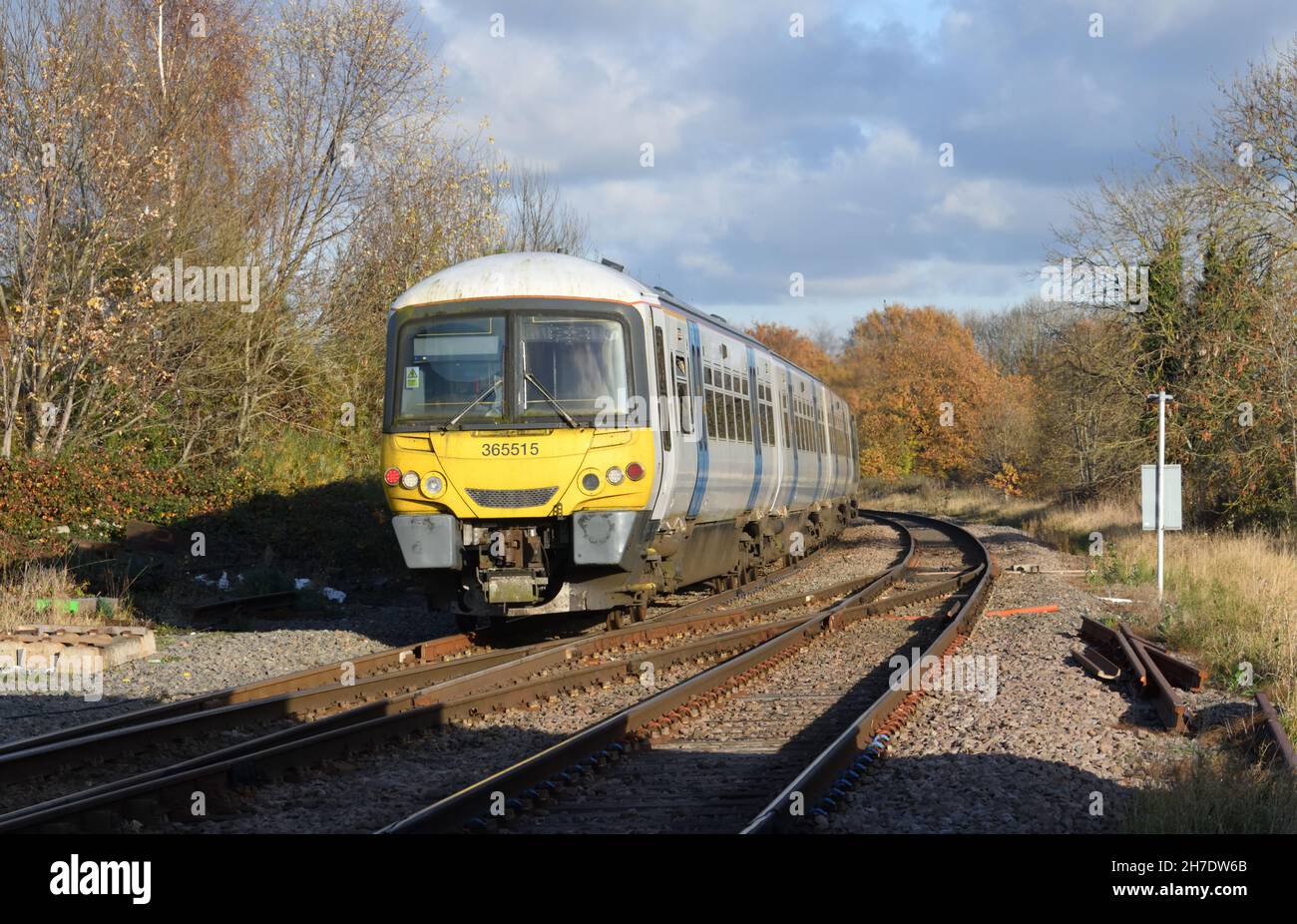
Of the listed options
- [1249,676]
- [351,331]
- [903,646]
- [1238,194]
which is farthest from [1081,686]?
[351,331]

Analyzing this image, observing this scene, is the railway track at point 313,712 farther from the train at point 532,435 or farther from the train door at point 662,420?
the train door at point 662,420

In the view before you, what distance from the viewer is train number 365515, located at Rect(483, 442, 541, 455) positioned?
1139 cm

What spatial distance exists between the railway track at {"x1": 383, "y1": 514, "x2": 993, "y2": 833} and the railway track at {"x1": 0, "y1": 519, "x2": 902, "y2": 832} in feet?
3.19

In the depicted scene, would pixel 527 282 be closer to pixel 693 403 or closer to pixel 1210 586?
pixel 693 403

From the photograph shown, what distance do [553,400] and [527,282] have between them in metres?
1.14

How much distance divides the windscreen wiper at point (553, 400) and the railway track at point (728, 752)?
2.51m

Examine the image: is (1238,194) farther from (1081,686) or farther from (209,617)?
(209,617)

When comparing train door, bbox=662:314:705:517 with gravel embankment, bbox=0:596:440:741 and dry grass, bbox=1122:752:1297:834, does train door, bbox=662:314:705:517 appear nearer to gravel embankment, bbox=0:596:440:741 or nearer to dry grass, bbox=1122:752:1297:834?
gravel embankment, bbox=0:596:440:741

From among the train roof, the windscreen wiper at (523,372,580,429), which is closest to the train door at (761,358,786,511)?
the train roof

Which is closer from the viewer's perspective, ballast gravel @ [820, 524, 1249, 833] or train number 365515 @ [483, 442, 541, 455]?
ballast gravel @ [820, 524, 1249, 833]

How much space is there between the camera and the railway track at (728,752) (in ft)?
20.0

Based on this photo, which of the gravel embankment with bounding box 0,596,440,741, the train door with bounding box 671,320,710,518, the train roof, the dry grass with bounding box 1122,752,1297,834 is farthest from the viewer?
the train door with bounding box 671,320,710,518

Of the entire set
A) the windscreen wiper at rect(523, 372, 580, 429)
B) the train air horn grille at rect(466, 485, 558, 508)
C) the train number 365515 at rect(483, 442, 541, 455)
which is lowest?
the train air horn grille at rect(466, 485, 558, 508)

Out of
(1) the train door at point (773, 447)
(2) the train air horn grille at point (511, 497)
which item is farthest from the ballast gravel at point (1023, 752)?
(1) the train door at point (773, 447)
